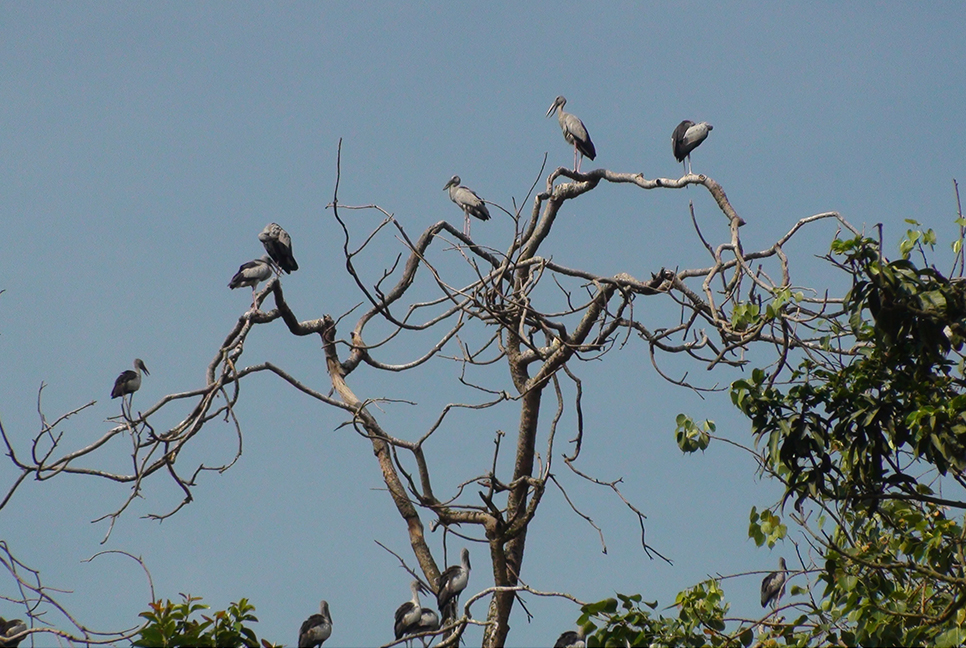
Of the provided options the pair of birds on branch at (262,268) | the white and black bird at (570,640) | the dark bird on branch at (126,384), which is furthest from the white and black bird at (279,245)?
the white and black bird at (570,640)

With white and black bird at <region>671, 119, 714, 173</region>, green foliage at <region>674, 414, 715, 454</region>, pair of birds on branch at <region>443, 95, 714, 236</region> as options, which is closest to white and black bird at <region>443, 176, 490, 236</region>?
pair of birds on branch at <region>443, 95, 714, 236</region>

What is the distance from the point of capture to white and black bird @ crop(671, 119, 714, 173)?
1152cm

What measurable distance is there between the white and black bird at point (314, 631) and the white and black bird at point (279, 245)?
3178 mm

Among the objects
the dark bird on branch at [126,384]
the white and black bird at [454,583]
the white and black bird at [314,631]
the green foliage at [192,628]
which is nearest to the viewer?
the green foliage at [192,628]

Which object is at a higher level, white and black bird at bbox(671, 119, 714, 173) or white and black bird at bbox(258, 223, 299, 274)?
white and black bird at bbox(671, 119, 714, 173)

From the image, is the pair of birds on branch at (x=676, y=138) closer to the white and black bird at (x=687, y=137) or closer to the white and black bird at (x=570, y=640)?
the white and black bird at (x=687, y=137)

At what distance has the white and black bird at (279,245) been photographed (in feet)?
31.7

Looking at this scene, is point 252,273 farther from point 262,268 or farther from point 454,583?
point 454,583

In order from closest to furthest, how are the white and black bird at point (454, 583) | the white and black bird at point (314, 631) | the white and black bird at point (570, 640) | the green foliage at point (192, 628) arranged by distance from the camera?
the green foliage at point (192, 628)
the white and black bird at point (454, 583)
the white and black bird at point (570, 640)
the white and black bird at point (314, 631)

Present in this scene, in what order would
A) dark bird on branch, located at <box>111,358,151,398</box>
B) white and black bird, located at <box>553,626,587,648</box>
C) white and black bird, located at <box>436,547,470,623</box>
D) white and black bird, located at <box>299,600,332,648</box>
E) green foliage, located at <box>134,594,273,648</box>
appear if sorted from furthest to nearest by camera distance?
dark bird on branch, located at <box>111,358,151,398</box> < white and black bird, located at <box>299,600,332,648</box> < white and black bird, located at <box>553,626,587,648</box> < white and black bird, located at <box>436,547,470,623</box> < green foliage, located at <box>134,594,273,648</box>

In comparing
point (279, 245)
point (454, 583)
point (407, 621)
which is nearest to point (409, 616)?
point (407, 621)

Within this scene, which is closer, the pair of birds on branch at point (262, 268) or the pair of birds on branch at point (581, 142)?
the pair of birds on branch at point (262, 268)

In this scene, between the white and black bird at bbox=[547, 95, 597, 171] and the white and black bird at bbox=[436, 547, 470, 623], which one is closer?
the white and black bird at bbox=[436, 547, 470, 623]

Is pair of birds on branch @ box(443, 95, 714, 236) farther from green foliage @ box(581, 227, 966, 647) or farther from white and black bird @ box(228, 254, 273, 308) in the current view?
green foliage @ box(581, 227, 966, 647)
